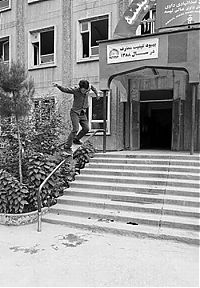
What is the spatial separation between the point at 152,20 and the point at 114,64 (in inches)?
107

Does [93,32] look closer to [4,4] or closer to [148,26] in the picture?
[148,26]

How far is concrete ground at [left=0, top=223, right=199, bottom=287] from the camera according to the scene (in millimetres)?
3404

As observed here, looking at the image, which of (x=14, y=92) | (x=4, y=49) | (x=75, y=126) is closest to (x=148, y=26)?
(x=75, y=126)

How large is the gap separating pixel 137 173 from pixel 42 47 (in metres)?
8.39

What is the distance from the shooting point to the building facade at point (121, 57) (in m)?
7.70

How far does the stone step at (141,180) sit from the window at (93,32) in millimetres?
5997

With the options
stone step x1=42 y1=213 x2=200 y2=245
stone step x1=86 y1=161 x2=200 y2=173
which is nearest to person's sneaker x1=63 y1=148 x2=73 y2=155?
stone step x1=86 y1=161 x2=200 y2=173

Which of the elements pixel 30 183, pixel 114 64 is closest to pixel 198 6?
pixel 114 64

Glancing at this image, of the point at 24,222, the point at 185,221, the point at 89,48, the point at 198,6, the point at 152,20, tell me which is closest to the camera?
the point at 185,221

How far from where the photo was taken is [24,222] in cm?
558

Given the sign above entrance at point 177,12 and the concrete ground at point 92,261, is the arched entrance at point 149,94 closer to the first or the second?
the sign above entrance at point 177,12

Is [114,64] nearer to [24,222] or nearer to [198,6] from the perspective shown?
[198,6]

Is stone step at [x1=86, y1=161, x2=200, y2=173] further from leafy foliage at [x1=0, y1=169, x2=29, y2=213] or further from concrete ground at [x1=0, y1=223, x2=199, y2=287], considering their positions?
concrete ground at [x1=0, y1=223, x2=199, y2=287]

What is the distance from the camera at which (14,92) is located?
6.18m
